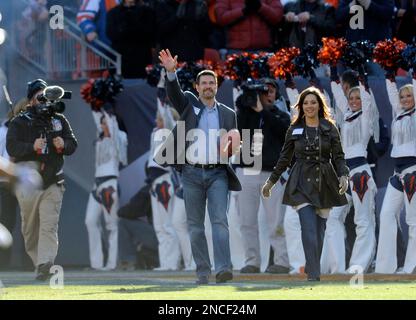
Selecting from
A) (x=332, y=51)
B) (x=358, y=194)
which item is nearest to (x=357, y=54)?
(x=332, y=51)

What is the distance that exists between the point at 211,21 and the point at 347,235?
13.3 feet

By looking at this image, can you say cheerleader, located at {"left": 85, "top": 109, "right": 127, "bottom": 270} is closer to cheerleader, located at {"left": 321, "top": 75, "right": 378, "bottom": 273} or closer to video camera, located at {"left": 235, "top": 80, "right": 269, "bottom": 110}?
video camera, located at {"left": 235, "top": 80, "right": 269, "bottom": 110}

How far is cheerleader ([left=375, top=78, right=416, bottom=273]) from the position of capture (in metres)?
16.5

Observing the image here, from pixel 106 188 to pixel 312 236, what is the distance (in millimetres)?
6846

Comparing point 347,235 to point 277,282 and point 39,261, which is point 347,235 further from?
point 39,261

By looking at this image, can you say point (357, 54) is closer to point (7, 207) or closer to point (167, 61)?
point (167, 61)

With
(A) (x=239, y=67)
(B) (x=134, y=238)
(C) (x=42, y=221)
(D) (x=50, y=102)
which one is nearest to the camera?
(C) (x=42, y=221)

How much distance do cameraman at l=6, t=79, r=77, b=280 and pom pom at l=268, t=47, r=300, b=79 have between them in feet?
11.2

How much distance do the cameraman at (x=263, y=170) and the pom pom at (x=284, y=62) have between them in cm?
29

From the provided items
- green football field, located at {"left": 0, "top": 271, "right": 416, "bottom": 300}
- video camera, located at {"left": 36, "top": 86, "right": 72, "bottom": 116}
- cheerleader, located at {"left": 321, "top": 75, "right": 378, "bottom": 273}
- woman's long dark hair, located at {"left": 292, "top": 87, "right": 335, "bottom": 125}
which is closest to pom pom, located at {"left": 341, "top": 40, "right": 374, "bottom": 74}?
cheerleader, located at {"left": 321, "top": 75, "right": 378, "bottom": 273}

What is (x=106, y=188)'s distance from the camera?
19906 mm

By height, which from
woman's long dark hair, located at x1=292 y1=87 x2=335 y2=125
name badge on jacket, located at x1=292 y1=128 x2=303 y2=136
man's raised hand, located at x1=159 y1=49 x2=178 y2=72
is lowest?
name badge on jacket, located at x1=292 y1=128 x2=303 y2=136

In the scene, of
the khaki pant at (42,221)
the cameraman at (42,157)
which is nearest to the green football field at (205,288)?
the khaki pant at (42,221)

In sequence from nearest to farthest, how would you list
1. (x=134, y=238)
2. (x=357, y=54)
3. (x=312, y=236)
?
(x=312, y=236)
(x=357, y=54)
(x=134, y=238)
